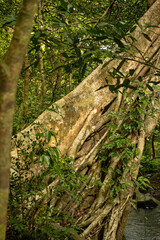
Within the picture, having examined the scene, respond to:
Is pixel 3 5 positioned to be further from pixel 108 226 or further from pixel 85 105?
pixel 108 226

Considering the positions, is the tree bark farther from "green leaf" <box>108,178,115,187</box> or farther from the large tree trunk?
"green leaf" <box>108,178,115,187</box>

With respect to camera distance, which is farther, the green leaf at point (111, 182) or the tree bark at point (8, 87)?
the green leaf at point (111, 182)

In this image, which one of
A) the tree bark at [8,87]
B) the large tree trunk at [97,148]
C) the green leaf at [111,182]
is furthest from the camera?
the green leaf at [111,182]

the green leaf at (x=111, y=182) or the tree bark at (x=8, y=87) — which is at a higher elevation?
the tree bark at (x=8, y=87)

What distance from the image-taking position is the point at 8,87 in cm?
61

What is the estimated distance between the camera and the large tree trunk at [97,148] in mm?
2458

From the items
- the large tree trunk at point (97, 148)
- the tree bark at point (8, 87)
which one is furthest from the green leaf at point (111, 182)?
the tree bark at point (8, 87)

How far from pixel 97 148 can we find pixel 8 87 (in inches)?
89.5

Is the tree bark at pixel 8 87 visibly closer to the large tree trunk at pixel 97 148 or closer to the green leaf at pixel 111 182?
the large tree trunk at pixel 97 148

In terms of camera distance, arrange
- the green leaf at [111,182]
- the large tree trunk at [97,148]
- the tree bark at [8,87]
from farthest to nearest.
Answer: the green leaf at [111,182], the large tree trunk at [97,148], the tree bark at [8,87]

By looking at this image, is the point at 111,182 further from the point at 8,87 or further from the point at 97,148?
the point at 8,87

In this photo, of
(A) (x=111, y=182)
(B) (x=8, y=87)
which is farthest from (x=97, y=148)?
(B) (x=8, y=87)

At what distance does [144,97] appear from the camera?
281 cm

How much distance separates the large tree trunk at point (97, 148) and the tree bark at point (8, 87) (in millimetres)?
1678
